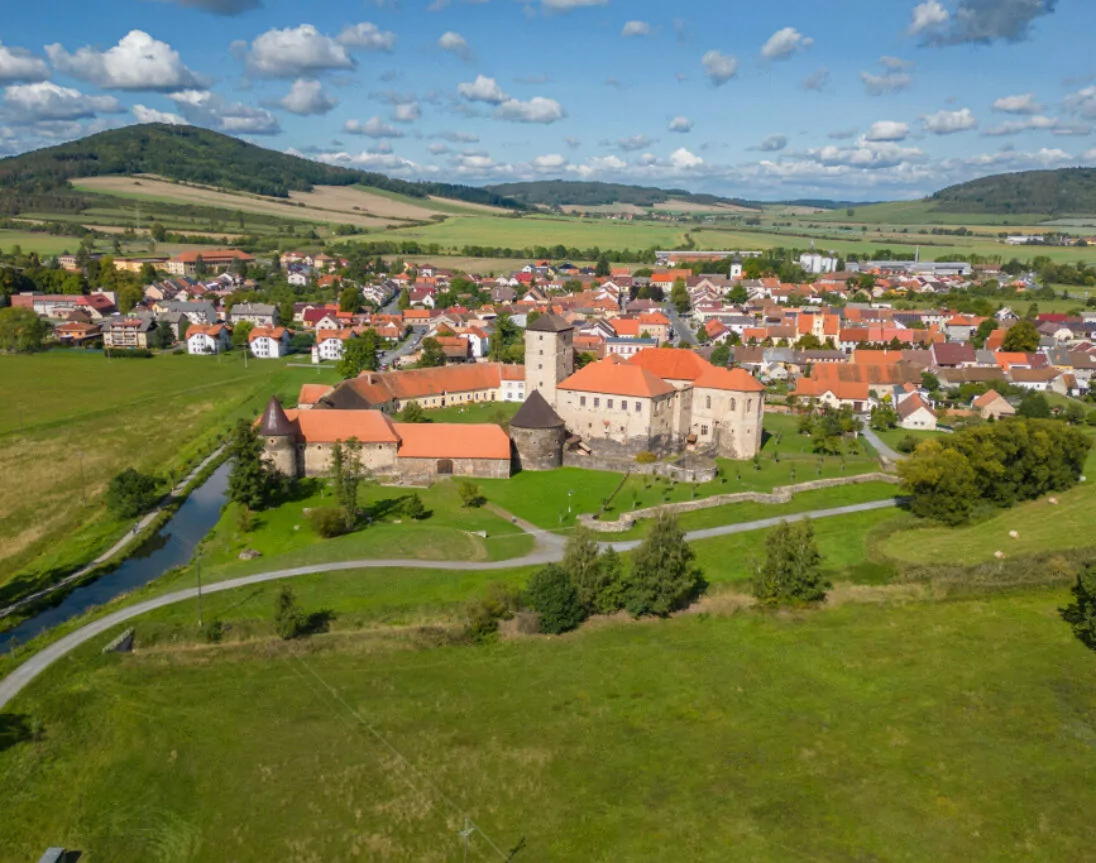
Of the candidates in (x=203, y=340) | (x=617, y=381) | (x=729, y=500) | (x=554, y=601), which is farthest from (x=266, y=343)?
(x=554, y=601)

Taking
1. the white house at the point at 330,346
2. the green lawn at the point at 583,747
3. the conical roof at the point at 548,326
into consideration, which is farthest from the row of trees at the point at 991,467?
the white house at the point at 330,346

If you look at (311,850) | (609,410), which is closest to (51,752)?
(311,850)

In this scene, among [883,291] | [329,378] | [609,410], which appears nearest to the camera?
[609,410]

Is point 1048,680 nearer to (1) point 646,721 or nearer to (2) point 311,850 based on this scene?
(1) point 646,721

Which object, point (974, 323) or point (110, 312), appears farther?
point (110, 312)

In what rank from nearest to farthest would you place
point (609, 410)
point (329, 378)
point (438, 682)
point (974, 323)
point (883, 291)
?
1. point (438, 682)
2. point (609, 410)
3. point (329, 378)
4. point (974, 323)
5. point (883, 291)

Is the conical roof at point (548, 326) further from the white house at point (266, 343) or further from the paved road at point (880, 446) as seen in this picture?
the white house at point (266, 343)

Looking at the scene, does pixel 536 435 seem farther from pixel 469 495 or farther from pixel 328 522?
pixel 328 522

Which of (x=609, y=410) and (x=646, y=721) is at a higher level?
(x=609, y=410)

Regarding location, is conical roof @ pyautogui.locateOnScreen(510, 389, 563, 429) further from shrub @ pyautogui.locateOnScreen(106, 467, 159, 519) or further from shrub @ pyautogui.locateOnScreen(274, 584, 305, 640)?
shrub @ pyautogui.locateOnScreen(274, 584, 305, 640)
